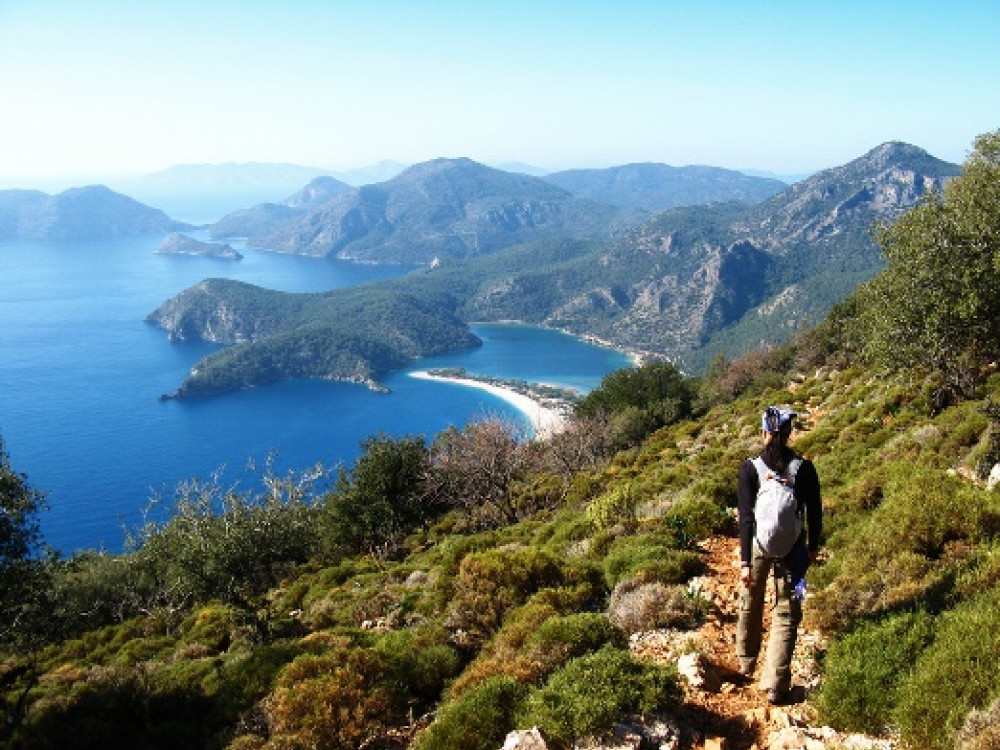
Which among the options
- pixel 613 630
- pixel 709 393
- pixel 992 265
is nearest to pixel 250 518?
pixel 613 630

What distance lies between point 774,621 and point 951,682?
57.1 inches

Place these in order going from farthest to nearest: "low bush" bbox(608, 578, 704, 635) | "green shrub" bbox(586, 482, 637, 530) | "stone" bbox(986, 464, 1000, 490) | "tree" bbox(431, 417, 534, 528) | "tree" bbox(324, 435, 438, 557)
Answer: "tree" bbox(324, 435, 438, 557)
"tree" bbox(431, 417, 534, 528)
"green shrub" bbox(586, 482, 637, 530)
"stone" bbox(986, 464, 1000, 490)
"low bush" bbox(608, 578, 704, 635)

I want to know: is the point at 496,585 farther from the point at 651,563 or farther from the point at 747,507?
the point at 747,507

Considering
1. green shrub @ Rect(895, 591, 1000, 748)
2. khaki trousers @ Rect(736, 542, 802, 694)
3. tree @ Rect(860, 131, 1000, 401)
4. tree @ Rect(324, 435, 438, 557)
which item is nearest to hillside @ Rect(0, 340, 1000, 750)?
green shrub @ Rect(895, 591, 1000, 748)

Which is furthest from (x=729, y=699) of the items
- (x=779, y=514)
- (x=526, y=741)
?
(x=526, y=741)

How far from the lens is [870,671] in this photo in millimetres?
5590

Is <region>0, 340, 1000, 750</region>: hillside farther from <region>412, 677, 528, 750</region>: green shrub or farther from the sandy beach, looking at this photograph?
the sandy beach

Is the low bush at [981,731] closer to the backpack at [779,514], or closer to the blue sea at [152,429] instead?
the backpack at [779,514]

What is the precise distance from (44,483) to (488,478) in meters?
132

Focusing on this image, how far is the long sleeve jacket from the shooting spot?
6.09 meters

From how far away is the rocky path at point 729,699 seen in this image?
18.1ft

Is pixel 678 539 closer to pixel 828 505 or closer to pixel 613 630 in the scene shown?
pixel 828 505

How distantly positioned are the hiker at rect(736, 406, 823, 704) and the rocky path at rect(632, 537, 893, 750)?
0.83 ft

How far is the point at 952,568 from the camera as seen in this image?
6.94 metres
